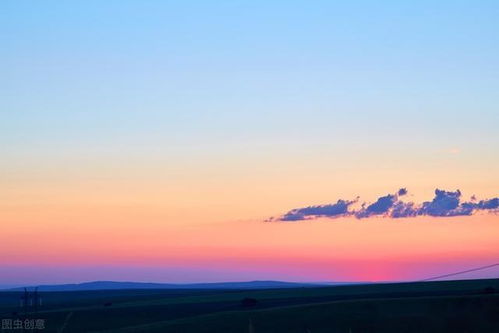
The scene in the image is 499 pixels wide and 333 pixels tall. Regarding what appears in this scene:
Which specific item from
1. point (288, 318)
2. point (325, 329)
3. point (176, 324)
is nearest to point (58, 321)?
point (176, 324)

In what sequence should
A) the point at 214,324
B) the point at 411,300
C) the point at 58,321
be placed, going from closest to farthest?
the point at 214,324 → the point at 411,300 → the point at 58,321

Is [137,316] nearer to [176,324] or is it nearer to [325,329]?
[176,324]

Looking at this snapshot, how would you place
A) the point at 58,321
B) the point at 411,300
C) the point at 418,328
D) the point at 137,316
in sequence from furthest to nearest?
the point at 137,316
the point at 58,321
the point at 411,300
the point at 418,328

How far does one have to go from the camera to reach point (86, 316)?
12631cm

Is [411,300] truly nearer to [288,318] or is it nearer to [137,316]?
[288,318]

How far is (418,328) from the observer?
8050 centimetres

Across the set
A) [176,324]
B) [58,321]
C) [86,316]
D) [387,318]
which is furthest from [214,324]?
[86,316]

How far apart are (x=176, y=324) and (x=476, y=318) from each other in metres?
32.0

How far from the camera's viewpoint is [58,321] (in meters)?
116

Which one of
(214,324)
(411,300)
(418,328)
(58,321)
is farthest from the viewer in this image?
(58,321)

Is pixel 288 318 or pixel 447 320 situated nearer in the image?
pixel 447 320

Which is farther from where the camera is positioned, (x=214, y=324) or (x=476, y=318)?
(x=214, y=324)

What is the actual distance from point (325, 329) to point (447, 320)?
12.1 m

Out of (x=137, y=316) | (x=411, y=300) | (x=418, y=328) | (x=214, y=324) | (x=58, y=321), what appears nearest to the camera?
(x=418, y=328)
